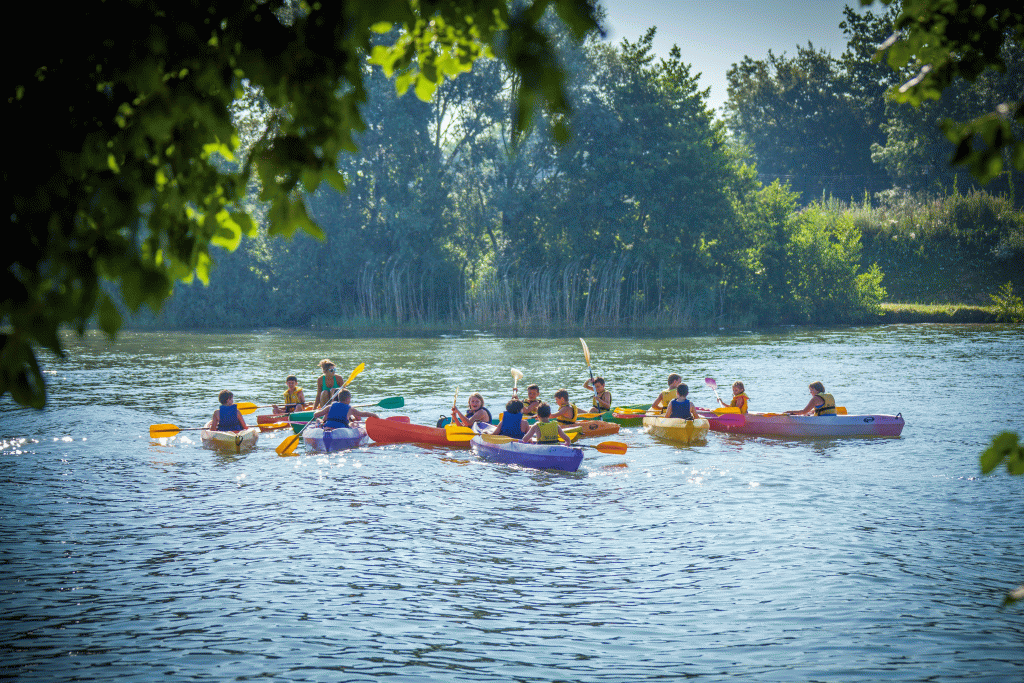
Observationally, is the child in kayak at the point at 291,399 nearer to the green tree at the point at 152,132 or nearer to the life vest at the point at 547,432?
the life vest at the point at 547,432

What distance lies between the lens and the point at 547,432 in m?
13.7

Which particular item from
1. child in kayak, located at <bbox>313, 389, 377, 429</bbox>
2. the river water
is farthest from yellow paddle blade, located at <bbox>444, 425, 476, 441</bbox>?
child in kayak, located at <bbox>313, 389, 377, 429</bbox>

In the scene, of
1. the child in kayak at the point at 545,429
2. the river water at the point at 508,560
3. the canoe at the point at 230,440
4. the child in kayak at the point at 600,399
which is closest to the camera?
the river water at the point at 508,560

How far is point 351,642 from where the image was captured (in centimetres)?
696

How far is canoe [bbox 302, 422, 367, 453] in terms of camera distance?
585 inches

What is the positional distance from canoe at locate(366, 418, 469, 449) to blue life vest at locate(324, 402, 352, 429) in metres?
0.44

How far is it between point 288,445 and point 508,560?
6.67 m

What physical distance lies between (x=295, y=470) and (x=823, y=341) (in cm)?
Answer: 2752

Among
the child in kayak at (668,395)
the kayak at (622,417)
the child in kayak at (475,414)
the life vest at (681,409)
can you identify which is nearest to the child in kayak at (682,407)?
the life vest at (681,409)

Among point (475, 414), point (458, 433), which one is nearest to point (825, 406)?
point (475, 414)

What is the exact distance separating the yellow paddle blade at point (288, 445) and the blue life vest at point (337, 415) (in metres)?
0.71

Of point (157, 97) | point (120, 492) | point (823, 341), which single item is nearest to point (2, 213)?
point (157, 97)

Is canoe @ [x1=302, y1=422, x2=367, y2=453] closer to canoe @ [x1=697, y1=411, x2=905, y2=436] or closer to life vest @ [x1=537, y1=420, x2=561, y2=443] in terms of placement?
life vest @ [x1=537, y1=420, x2=561, y2=443]

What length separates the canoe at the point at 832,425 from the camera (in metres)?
15.6
